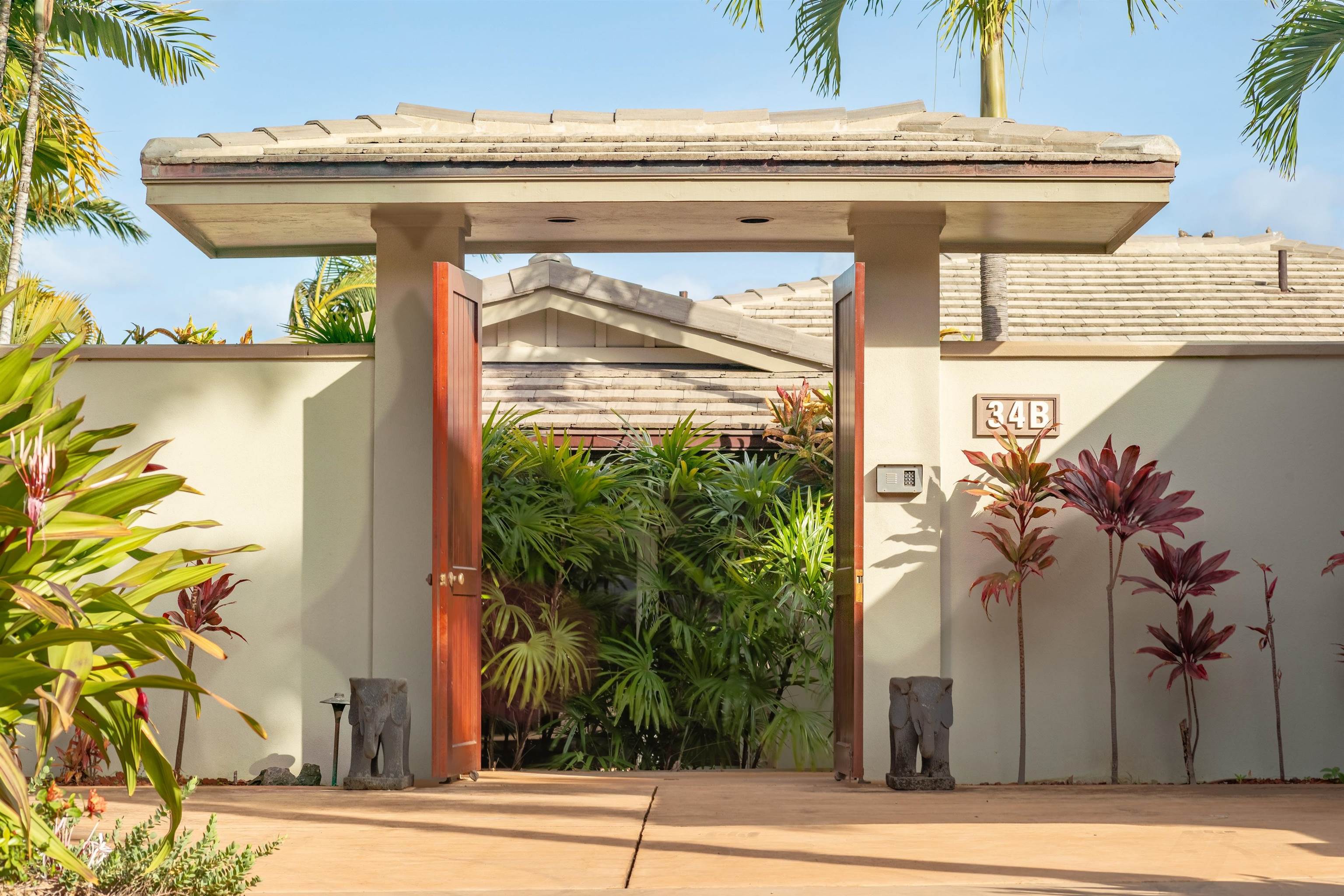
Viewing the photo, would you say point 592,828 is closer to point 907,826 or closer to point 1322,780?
point 907,826

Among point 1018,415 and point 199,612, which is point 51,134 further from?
point 1018,415

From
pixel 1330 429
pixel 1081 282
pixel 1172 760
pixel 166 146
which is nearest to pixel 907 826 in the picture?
pixel 1172 760

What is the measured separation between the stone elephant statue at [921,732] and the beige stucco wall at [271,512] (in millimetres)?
2930

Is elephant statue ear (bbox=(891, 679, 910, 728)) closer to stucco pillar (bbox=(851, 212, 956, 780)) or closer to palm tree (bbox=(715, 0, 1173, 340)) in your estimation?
stucco pillar (bbox=(851, 212, 956, 780))

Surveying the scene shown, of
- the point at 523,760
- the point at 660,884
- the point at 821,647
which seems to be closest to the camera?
the point at 660,884

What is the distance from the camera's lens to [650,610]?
8414mm

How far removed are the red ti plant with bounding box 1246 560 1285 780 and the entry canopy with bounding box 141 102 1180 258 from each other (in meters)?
2.13

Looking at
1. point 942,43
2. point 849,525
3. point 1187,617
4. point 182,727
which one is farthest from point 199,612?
point 942,43

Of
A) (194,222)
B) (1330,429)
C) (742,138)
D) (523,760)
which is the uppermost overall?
→ (742,138)

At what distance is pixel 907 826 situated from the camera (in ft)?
16.3

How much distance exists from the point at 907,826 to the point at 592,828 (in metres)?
1.25

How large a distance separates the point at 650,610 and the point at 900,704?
2.38 m

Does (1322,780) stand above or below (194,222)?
below

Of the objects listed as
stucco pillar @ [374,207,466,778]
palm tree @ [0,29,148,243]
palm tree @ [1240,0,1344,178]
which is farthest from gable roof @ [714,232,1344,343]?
palm tree @ [0,29,148,243]
